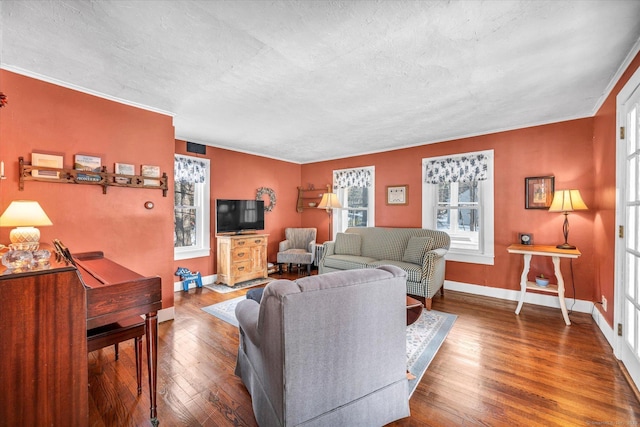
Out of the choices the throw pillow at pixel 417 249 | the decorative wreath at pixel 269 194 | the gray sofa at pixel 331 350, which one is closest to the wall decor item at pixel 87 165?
the gray sofa at pixel 331 350

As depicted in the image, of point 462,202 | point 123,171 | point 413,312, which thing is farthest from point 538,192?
point 123,171

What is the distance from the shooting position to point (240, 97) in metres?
2.72

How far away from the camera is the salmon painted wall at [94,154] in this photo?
Answer: 87.4 inches

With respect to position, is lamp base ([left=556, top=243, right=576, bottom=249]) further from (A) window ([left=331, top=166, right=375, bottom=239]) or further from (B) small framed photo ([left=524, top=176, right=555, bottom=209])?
(A) window ([left=331, top=166, right=375, bottom=239])

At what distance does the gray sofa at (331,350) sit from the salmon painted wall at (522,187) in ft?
10.0

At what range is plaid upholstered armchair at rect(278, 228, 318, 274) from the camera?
203 inches

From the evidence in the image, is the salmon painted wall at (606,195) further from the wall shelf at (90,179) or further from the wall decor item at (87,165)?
the wall decor item at (87,165)

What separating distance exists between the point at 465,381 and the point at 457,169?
122 inches

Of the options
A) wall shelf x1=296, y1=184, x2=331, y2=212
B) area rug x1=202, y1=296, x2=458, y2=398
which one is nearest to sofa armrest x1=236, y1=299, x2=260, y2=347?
area rug x1=202, y1=296, x2=458, y2=398

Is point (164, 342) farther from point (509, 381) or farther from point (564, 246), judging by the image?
point (564, 246)

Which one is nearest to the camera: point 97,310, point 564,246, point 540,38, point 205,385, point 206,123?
point 97,310

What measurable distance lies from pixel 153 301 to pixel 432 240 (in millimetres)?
3377

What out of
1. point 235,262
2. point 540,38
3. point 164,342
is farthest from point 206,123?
point 540,38

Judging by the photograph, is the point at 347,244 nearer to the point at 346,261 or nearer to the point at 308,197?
the point at 346,261
